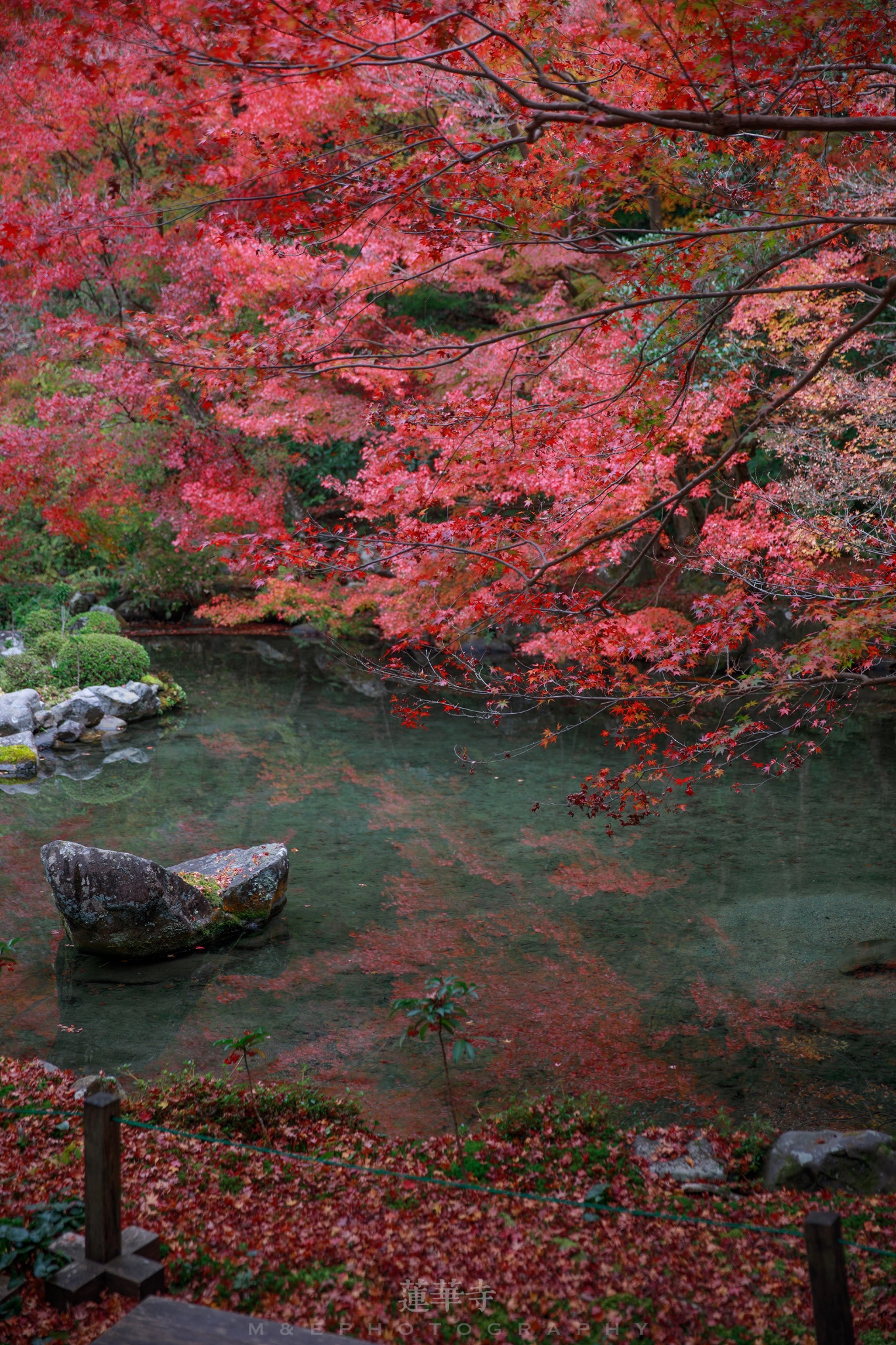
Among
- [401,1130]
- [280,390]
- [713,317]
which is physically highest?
[280,390]

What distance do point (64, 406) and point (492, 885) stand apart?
11.0 m


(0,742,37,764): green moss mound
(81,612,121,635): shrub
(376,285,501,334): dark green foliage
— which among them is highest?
(376,285,501,334): dark green foliage

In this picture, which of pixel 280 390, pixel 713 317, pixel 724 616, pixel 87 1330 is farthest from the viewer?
pixel 280 390

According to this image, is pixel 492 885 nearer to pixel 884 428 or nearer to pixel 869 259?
pixel 884 428

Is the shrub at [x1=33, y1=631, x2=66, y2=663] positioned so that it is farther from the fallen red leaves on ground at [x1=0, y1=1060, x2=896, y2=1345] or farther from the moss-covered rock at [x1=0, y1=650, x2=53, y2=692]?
the fallen red leaves on ground at [x1=0, y1=1060, x2=896, y2=1345]

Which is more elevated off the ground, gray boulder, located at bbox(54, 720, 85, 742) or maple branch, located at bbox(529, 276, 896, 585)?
maple branch, located at bbox(529, 276, 896, 585)

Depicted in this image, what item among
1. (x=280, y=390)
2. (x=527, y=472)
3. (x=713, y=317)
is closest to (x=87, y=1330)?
(x=713, y=317)

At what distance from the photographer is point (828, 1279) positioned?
2203 millimetres

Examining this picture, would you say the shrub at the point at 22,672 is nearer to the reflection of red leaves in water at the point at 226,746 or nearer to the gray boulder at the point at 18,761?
the gray boulder at the point at 18,761

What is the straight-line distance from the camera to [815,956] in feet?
21.2

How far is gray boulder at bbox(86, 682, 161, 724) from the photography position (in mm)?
13188

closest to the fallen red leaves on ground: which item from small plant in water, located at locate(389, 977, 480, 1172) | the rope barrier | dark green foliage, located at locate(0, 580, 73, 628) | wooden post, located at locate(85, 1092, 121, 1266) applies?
the rope barrier

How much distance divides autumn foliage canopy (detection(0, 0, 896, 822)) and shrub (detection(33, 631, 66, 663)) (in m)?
2.34

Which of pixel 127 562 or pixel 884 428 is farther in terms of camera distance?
pixel 127 562
